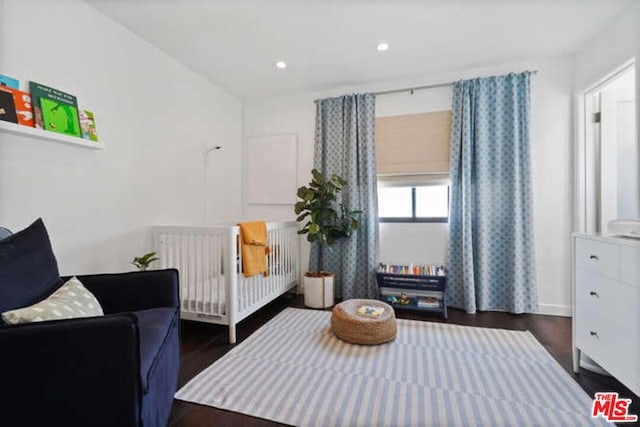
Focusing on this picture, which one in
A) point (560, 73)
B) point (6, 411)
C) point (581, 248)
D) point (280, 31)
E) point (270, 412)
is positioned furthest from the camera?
point (560, 73)

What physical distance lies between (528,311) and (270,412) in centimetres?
260

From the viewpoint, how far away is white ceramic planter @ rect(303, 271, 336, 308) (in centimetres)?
290

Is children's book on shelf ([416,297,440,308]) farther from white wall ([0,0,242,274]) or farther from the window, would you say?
white wall ([0,0,242,274])

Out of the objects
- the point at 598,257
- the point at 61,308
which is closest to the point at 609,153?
the point at 598,257

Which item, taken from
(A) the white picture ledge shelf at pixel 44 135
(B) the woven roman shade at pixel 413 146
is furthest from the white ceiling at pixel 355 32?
(A) the white picture ledge shelf at pixel 44 135

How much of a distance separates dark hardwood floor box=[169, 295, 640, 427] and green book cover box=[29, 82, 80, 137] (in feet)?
5.48

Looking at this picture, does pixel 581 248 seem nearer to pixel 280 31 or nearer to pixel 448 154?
pixel 448 154

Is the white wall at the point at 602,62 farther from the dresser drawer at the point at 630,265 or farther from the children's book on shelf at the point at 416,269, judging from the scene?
the children's book on shelf at the point at 416,269

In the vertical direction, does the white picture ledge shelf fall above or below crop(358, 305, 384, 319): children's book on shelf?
above

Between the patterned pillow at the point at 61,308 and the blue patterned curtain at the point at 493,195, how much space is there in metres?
2.86

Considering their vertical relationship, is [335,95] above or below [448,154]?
above

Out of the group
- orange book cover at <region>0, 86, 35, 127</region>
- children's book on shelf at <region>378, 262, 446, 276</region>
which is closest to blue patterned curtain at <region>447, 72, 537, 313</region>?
children's book on shelf at <region>378, 262, 446, 276</region>

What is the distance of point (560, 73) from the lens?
2.66 meters

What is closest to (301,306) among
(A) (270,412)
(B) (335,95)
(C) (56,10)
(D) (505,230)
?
(A) (270,412)
